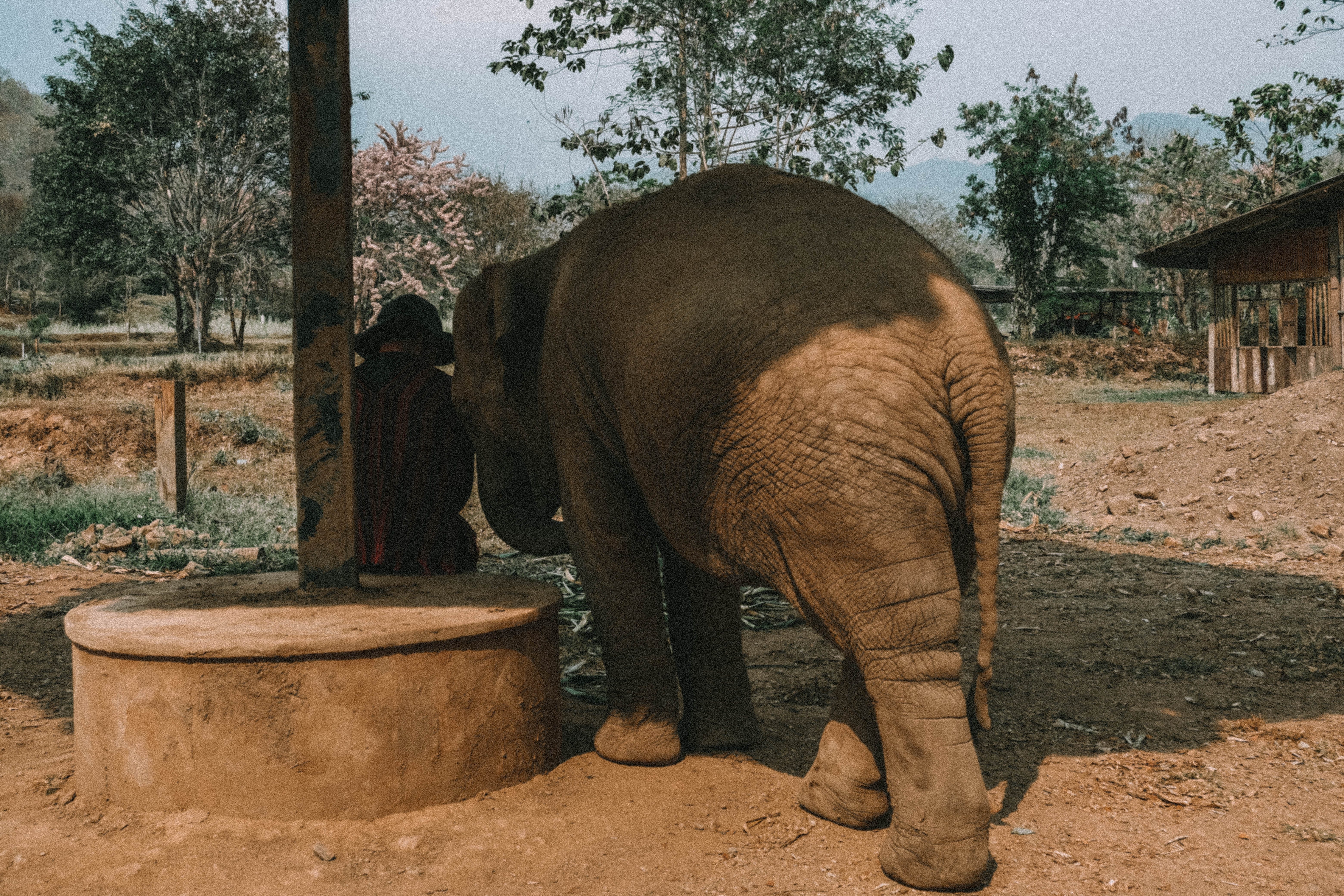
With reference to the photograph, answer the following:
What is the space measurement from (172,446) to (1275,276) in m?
21.0

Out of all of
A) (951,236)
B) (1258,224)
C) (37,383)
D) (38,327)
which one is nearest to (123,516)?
(37,383)

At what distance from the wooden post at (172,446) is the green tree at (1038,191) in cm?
3292

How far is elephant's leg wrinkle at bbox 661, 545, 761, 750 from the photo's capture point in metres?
4.68

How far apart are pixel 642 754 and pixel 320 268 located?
2.38 metres

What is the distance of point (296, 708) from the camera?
11.7 feet

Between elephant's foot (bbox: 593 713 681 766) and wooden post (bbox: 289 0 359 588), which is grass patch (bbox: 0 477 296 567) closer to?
wooden post (bbox: 289 0 359 588)

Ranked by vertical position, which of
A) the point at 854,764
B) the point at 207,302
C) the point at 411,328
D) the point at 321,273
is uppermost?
the point at 207,302

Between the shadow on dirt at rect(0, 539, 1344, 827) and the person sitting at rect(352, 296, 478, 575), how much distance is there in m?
1.08

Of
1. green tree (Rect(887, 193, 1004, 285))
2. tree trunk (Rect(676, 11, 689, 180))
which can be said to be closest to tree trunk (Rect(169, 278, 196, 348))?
tree trunk (Rect(676, 11, 689, 180))

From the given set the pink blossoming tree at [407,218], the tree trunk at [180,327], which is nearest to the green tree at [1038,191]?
the pink blossoming tree at [407,218]

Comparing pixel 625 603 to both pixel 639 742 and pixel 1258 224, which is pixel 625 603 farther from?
pixel 1258 224

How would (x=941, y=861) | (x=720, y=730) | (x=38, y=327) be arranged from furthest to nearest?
1. (x=38, y=327)
2. (x=720, y=730)
3. (x=941, y=861)

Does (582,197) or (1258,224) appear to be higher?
(1258,224)

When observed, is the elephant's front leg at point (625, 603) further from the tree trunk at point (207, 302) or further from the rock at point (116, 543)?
the tree trunk at point (207, 302)
